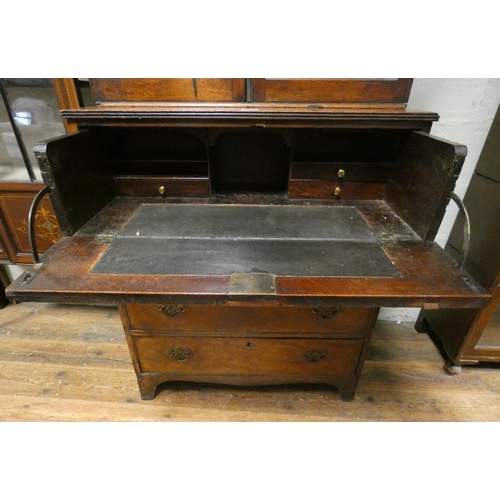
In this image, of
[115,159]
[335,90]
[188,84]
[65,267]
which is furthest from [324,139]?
[65,267]

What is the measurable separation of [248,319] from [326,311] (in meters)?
0.27

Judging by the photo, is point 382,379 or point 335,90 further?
point 382,379

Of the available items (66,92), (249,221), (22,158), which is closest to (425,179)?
(249,221)

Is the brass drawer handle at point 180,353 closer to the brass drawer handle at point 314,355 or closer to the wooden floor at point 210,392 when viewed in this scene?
the wooden floor at point 210,392

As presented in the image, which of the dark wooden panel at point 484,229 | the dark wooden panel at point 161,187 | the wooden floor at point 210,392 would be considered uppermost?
the dark wooden panel at point 161,187

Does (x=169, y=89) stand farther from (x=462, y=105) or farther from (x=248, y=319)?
(x=462, y=105)

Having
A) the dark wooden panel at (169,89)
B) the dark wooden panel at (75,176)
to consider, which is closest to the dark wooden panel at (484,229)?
the dark wooden panel at (169,89)

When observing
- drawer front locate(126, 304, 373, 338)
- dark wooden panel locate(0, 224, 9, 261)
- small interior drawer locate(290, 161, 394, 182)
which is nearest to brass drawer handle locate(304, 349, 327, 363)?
drawer front locate(126, 304, 373, 338)

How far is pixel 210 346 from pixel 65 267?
56cm

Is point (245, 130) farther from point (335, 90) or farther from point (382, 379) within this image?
point (382, 379)

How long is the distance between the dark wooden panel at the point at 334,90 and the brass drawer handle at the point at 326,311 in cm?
72

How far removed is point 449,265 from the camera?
0.80 meters

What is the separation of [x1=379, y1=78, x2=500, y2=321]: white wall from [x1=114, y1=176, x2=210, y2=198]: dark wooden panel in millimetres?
953

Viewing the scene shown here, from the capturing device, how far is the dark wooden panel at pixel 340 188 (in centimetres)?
115
